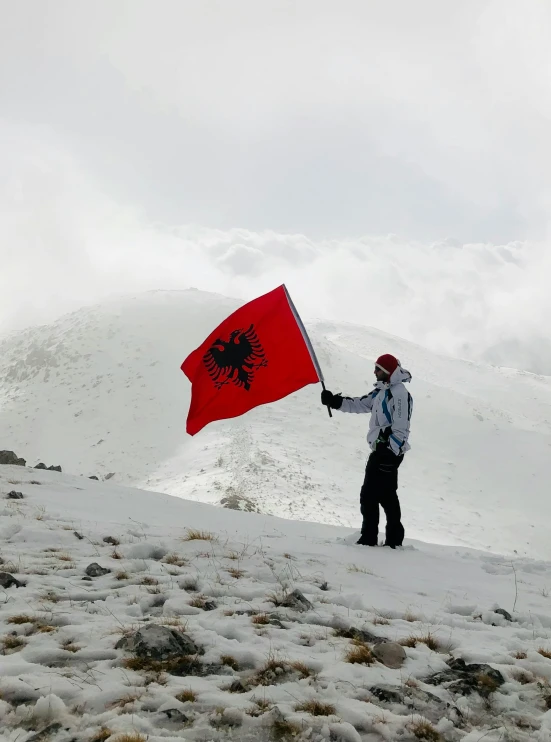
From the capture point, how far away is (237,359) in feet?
29.5

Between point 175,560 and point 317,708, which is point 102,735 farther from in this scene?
point 175,560

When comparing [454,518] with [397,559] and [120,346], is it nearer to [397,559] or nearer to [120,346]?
[397,559]

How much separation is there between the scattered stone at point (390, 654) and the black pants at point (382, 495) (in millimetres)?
4170

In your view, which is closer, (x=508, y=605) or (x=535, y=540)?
(x=508, y=605)

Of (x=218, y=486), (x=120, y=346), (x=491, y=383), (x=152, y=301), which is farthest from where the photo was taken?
(x=491, y=383)

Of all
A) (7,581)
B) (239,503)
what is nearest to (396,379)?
(7,581)

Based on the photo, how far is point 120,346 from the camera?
4566 cm

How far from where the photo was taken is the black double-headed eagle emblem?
29.2 ft

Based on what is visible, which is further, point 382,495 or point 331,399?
point 331,399

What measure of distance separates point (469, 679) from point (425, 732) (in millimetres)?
791

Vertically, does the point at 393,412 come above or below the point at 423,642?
above

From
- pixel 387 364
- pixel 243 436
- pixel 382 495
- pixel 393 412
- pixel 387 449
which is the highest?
pixel 387 364

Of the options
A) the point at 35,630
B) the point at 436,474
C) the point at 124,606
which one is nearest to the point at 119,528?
the point at 124,606

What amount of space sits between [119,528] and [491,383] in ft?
217
